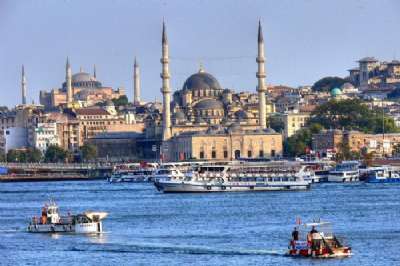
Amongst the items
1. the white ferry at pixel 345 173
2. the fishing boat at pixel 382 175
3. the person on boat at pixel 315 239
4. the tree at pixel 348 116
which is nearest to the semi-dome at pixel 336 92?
the tree at pixel 348 116

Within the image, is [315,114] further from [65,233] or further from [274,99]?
[65,233]

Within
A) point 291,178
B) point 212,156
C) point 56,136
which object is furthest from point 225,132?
point 291,178

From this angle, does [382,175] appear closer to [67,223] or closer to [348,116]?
[348,116]

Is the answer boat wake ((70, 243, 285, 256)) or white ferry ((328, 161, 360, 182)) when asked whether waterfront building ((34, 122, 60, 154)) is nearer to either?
white ferry ((328, 161, 360, 182))

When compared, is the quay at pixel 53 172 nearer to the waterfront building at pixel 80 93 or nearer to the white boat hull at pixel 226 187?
the white boat hull at pixel 226 187

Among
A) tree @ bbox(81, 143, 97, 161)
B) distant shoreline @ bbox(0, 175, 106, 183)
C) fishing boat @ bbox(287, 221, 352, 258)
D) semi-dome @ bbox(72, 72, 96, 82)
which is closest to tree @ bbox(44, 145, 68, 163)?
tree @ bbox(81, 143, 97, 161)
